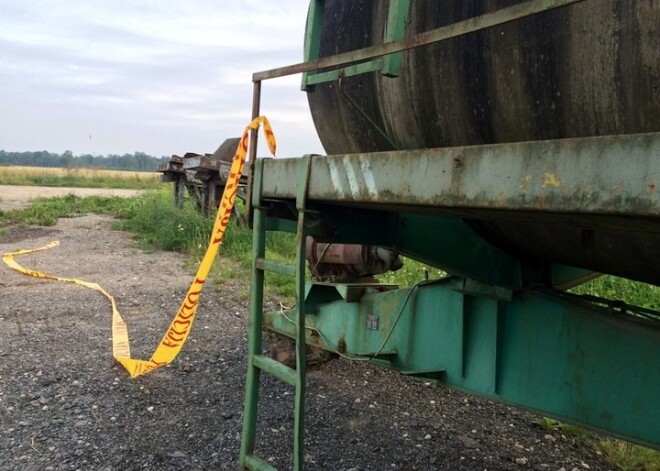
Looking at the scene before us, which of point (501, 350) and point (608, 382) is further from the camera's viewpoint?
point (501, 350)

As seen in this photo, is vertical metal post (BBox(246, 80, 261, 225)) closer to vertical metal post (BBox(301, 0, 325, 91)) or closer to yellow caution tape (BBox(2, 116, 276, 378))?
yellow caution tape (BBox(2, 116, 276, 378))

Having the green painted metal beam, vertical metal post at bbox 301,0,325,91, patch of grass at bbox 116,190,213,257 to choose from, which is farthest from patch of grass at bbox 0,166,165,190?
vertical metal post at bbox 301,0,325,91

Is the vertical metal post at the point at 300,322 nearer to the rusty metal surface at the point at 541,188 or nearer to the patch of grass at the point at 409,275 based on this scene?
the rusty metal surface at the point at 541,188

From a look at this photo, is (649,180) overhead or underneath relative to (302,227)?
overhead

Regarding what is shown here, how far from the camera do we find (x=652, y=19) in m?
1.40

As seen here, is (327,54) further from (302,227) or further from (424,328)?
(424,328)

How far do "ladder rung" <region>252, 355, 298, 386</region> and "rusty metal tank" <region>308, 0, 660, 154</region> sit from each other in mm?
948

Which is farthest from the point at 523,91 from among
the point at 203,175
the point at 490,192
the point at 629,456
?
the point at 203,175

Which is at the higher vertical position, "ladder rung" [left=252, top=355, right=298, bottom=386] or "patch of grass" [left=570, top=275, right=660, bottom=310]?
"ladder rung" [left=252, top=355, right=298, bottom=386]

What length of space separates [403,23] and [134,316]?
4.84 metres

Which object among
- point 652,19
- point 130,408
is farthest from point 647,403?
point 130,408

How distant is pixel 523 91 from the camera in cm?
173

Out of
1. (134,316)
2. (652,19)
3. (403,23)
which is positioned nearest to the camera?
(652,19)

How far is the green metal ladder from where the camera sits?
88.1 inches
